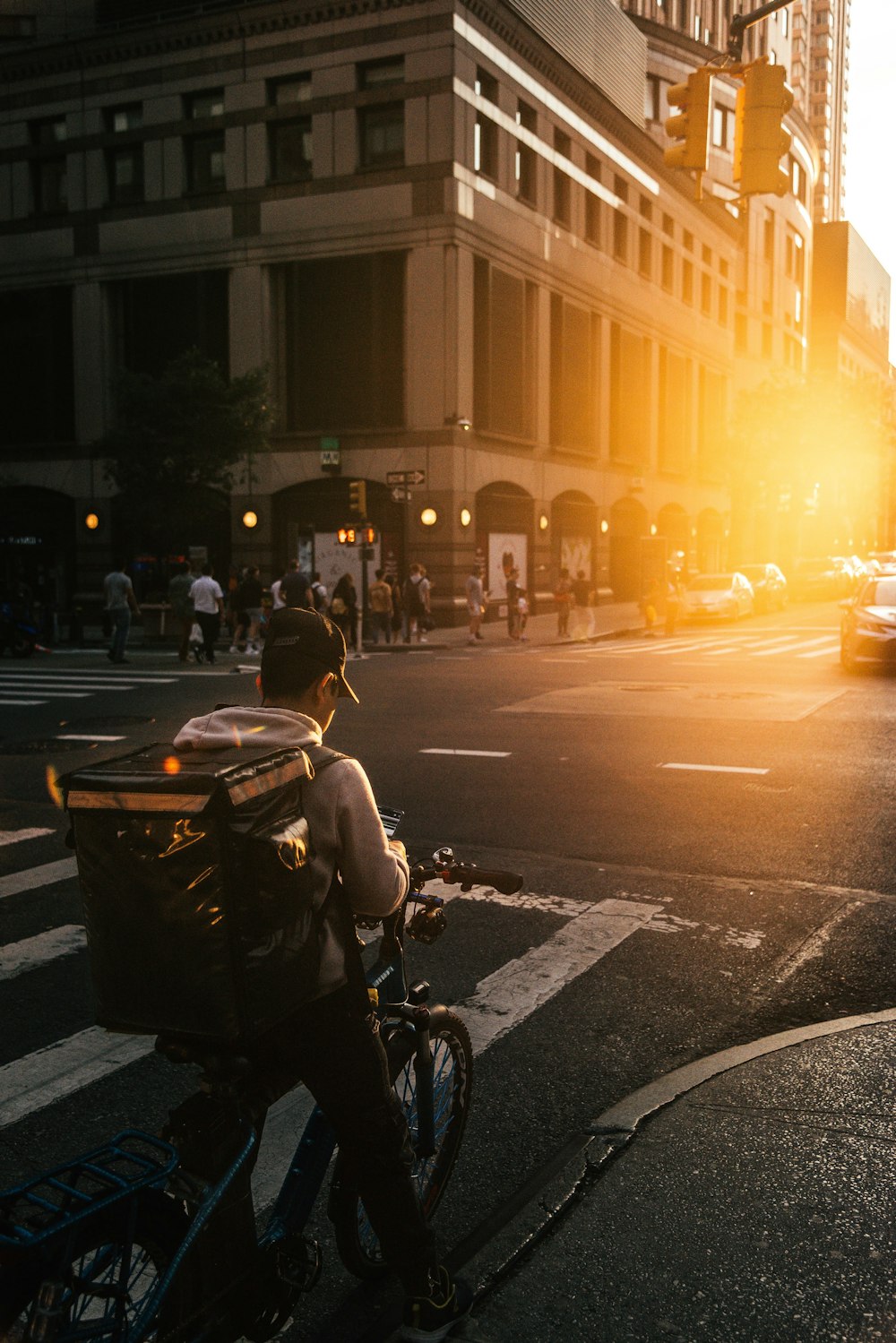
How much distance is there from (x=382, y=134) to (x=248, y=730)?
35.1 m

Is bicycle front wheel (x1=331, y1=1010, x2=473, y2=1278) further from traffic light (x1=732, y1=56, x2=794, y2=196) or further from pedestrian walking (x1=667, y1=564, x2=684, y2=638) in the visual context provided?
pedestrian walking (x1=667, y1=564, x2=684, y2=638)

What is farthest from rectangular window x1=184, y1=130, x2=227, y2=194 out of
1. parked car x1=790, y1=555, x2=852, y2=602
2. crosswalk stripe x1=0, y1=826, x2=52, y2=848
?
crosswalk stripe x1=0, y1=826, x2=52, y2=848

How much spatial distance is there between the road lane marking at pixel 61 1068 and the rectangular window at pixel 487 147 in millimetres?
33513

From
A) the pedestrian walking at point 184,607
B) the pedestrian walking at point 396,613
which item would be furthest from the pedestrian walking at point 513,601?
the pedestrian walking at point 184,607

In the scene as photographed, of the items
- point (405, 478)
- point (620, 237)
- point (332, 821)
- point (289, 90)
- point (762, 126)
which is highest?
point (289, 90)

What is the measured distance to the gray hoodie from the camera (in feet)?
8.75

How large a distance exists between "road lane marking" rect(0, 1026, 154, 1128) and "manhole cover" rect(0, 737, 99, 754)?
7.97 metres

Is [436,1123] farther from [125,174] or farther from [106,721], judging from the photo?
[125,174]

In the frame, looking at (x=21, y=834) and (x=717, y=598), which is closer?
(x=21, y=834)

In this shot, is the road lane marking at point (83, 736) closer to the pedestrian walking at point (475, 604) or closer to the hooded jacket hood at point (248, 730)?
the hooded jacket hood at point (248, 730)

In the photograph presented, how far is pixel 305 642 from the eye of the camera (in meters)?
2.85

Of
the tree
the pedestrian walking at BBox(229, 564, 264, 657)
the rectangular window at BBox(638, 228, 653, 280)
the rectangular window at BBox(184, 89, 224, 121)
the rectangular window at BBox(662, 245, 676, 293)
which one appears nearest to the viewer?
the pedestrian walking at BBox(229, 564, 264, 657)

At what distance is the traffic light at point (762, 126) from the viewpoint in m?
10.7

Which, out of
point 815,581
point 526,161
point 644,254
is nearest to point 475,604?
point 526,161
